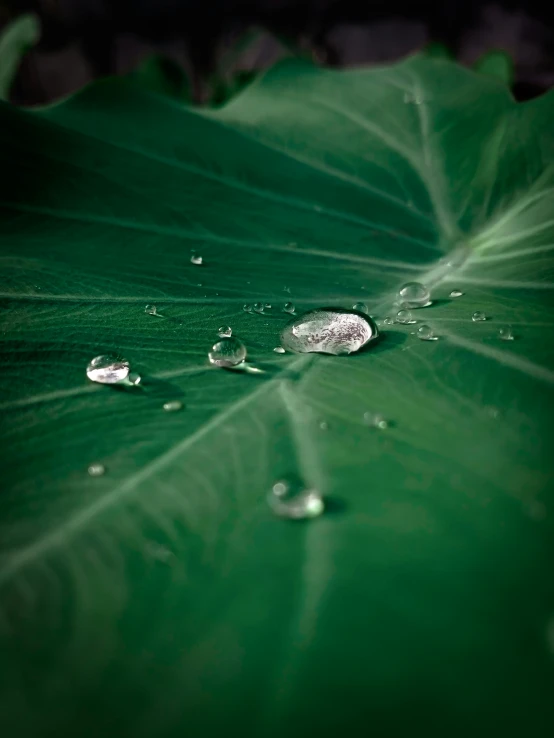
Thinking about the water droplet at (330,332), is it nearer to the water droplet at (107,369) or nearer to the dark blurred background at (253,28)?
the water droplet at (107,369)

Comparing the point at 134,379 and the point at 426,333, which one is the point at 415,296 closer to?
the point at 426,333

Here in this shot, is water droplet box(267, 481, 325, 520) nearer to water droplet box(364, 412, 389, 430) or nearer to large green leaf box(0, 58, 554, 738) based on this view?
large green leaf box(0, 58, 554, 738)

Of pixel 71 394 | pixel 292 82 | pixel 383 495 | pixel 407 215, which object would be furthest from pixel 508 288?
pixel 292 82

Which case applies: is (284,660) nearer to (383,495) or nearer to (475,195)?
(383,495)

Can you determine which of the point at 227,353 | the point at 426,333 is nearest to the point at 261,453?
the point at 227,353

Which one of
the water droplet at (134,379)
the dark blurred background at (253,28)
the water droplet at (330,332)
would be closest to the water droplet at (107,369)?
the water droplet at (134,379)

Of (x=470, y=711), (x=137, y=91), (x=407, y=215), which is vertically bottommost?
(x=470, y=711)

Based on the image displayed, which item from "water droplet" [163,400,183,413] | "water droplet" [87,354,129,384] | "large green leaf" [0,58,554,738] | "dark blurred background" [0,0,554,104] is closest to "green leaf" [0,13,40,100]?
"large green leaf" [0,58,554,738]
